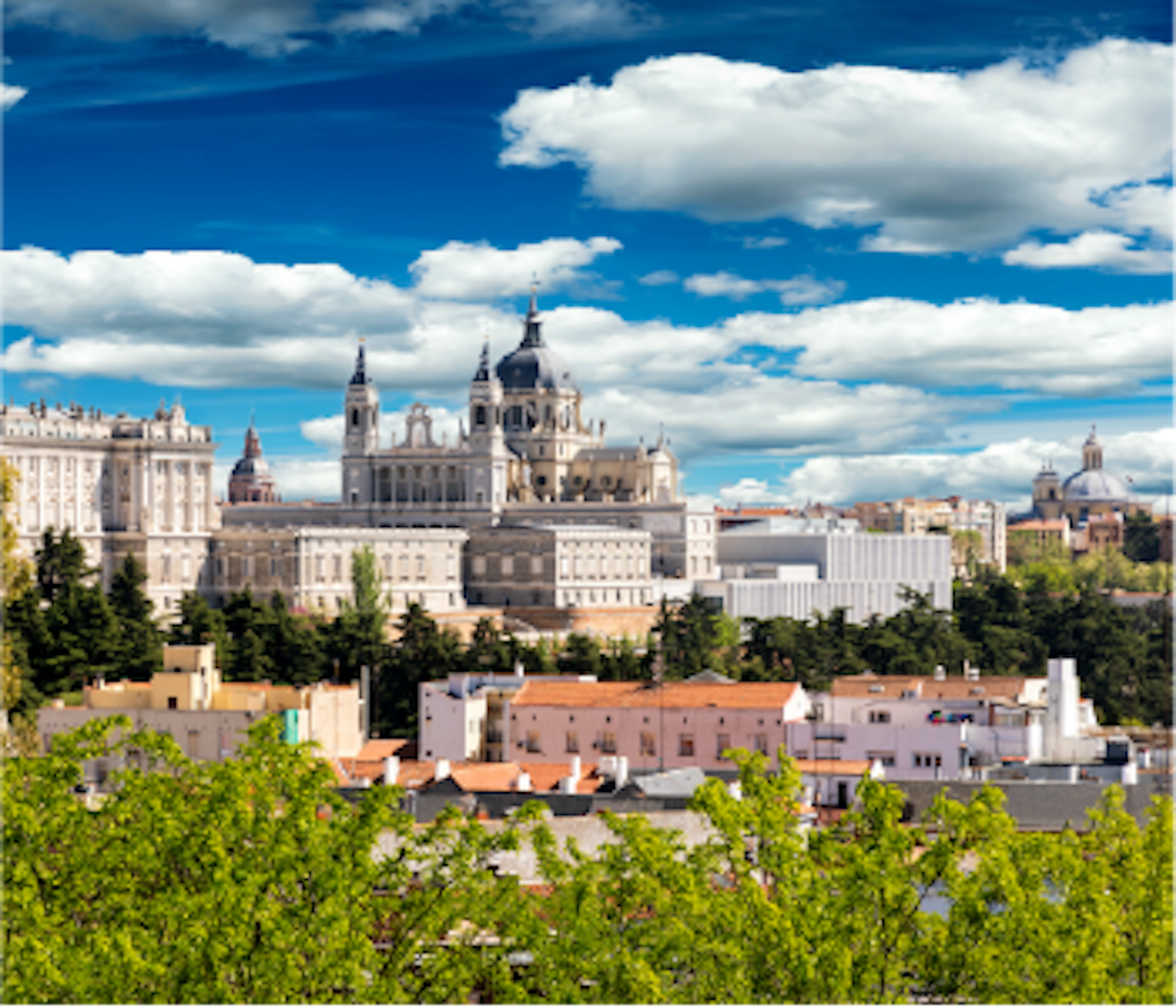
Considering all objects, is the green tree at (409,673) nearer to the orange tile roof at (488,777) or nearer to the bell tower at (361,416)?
the orange tile roof at (488,777)

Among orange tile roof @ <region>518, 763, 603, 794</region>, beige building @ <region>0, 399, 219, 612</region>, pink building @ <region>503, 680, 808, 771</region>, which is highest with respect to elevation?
beige building @ <region>0, 399, 219, 612</region>

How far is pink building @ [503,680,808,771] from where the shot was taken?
207 ft

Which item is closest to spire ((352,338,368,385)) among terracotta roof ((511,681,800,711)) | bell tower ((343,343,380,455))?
bell tower ((343,343,380,455))

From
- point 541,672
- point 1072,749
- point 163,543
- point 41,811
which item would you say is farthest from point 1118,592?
point 41,811

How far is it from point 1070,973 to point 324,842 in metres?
8.96

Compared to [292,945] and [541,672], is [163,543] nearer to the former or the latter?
[541,672]

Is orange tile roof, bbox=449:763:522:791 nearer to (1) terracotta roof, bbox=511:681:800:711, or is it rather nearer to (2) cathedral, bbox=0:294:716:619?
(1) terracotta roof, bbox=511:681:800:711

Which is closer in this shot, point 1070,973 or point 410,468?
point 1070,973

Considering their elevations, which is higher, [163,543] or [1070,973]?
[163,543]

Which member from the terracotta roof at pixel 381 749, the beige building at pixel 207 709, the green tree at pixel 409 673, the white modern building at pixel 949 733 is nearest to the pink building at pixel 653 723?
the white modern building at pixel 949 733

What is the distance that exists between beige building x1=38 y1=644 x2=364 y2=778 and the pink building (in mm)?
6033

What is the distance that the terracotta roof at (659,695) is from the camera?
212ft

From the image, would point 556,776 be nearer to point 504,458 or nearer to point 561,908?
point 561,908

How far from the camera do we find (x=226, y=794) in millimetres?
29188
